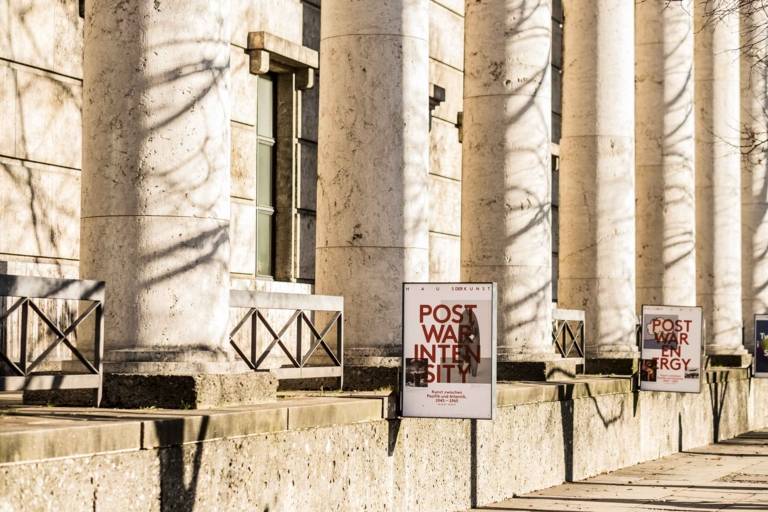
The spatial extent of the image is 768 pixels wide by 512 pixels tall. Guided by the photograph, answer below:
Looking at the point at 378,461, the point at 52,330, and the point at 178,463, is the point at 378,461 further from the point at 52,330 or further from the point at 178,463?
the point at 52,330

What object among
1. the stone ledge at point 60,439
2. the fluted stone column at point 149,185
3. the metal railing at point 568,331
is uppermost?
the fluted stone column at point 149,185

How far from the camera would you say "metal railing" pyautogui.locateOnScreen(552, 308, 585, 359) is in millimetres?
22453

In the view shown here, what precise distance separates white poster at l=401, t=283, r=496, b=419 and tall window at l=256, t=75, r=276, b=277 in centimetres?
565

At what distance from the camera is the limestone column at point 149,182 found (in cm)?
1205

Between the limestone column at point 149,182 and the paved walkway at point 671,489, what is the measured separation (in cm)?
534

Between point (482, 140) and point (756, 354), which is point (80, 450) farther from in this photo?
point (756, 354)

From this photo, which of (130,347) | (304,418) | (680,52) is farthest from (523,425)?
(680,52)

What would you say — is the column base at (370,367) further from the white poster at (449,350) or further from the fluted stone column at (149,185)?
the fluted stone column at (149,185)

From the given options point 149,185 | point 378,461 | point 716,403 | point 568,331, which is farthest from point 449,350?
point 716,403

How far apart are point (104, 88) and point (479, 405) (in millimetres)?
4336

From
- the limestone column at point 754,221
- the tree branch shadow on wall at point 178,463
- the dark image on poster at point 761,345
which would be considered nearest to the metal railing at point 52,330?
the tree branch shadow on wall at point 178,463

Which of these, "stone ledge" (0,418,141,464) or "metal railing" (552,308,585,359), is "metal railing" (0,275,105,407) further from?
"metal railing" (552,308,585,359)

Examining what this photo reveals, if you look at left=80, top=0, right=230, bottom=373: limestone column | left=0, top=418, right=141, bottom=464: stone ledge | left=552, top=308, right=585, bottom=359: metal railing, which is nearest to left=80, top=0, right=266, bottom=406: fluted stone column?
left=80, top=0, right=230, bottom=373: limestone column

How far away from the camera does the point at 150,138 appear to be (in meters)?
12.1
